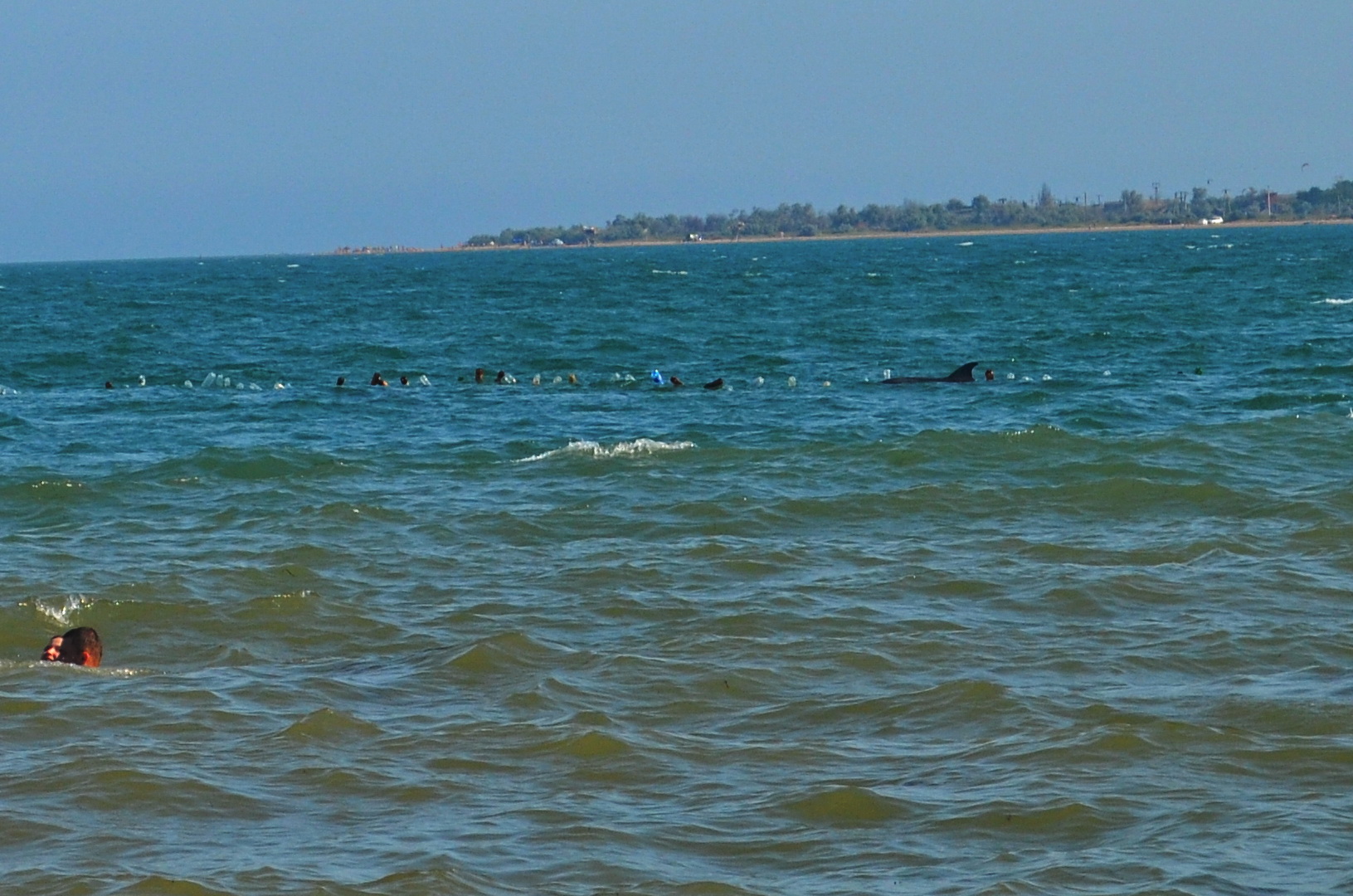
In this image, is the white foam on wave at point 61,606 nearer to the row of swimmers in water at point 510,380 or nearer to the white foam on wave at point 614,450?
the white foam on wave at point 614,450

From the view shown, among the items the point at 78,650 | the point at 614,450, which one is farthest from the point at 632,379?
the point at 78,650

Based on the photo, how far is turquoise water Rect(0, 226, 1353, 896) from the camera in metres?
7.98

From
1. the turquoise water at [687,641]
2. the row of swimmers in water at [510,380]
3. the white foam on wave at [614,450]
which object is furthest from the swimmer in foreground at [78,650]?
the row of swimmers in water at [510,380]

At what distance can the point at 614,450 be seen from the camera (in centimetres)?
2117

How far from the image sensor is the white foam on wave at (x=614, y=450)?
68.3 ft

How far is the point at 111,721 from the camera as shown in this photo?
10023 mm

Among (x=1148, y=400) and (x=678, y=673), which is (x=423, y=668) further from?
(x=1148, y=400)

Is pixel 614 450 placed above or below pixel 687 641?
above

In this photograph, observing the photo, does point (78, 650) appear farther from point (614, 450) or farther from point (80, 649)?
point (614, 450)

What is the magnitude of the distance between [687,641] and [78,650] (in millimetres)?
4175

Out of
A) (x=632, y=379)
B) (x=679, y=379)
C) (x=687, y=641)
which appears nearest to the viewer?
(x=687, y=641)

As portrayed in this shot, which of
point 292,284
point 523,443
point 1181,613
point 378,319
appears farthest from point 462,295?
point 1181,613

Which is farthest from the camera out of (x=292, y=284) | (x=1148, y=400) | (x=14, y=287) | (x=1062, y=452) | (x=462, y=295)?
(x=14, y=287)

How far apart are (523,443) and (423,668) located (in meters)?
11.1
